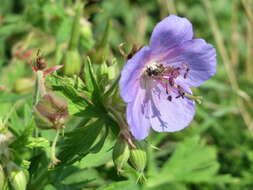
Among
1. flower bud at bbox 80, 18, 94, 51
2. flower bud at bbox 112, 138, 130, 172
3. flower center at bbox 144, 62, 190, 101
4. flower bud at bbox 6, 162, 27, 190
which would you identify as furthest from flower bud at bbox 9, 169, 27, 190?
flower bud at bbox 80, 18, 94, 51

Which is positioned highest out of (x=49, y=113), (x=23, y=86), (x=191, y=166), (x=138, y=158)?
(x=49, y=113)

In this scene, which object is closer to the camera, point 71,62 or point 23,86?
point 71,62

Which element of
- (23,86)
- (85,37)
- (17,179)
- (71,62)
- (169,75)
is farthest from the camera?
(85,37)

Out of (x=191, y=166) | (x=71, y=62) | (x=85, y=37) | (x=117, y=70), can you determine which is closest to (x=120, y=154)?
(x=117, y=70)

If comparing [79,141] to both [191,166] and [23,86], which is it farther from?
[191,166]

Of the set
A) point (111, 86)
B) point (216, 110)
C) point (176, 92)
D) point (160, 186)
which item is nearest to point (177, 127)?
point (176, 92)

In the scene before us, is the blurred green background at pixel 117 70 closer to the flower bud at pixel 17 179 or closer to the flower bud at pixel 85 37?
the flower bud at pixel 85 37
